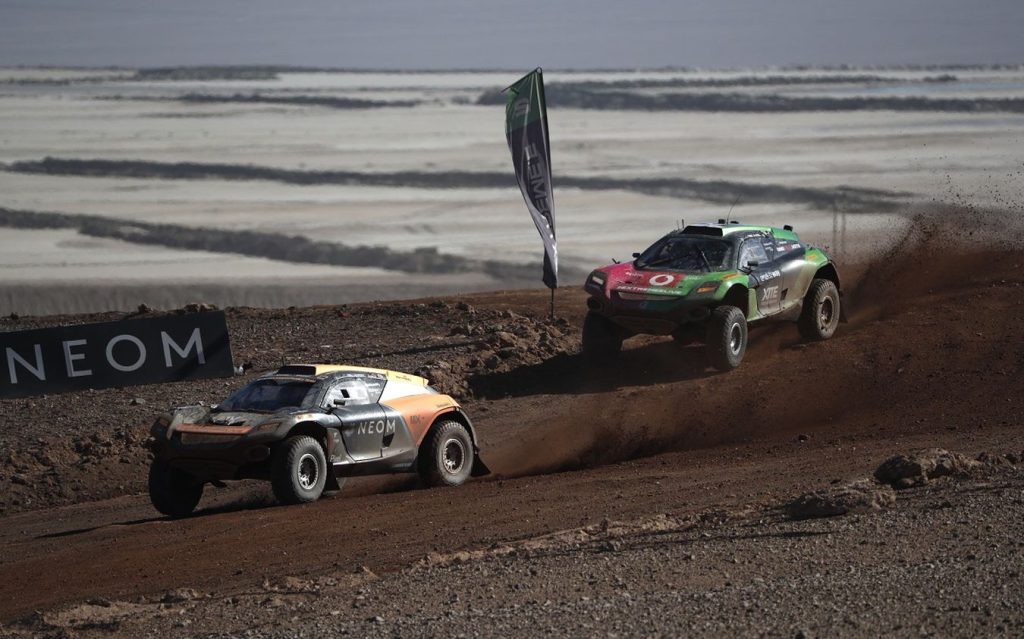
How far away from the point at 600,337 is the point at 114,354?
20.4 ft

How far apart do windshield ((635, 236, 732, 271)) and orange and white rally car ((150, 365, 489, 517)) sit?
222 inches

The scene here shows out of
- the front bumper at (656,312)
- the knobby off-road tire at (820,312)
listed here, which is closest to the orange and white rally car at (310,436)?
the front bumper at (656,312)

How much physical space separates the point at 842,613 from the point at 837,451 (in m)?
5.62

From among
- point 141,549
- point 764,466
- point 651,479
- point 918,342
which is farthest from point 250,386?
point 918,342

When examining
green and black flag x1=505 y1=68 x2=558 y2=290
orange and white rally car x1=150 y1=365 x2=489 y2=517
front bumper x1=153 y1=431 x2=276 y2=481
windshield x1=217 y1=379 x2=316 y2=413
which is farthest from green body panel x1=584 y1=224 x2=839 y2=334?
front bumper x1=153 y1=431 x2=276 y2=481

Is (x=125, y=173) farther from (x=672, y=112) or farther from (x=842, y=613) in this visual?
(x=842, y=613)

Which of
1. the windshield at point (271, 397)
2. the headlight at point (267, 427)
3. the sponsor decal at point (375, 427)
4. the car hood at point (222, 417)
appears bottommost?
the sponsor decal at point (375, 427)

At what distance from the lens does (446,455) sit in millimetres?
14594

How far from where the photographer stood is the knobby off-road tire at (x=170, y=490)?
43.2 ft

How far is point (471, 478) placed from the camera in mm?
15016

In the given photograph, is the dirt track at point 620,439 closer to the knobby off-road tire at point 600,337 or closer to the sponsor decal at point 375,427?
the knobby off-road tire at point 600,337

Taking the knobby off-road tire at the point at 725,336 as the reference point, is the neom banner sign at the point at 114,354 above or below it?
above

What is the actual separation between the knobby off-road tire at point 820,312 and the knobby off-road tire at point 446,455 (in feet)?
24.3

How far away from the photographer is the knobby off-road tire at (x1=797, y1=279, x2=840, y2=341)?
809 inches
